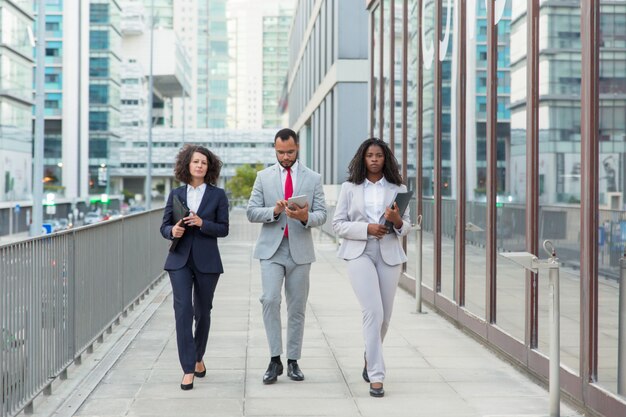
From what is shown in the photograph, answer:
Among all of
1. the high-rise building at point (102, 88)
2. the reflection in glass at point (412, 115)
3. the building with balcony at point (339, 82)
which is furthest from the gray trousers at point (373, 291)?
the high-rise building at point (102, 88)

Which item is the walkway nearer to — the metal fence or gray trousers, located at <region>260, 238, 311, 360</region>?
the metal fence

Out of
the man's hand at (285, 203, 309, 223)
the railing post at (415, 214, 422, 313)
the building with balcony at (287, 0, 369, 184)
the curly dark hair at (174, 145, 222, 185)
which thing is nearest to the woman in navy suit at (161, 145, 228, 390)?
the curly dark hair at (174, 145, 222, 185)

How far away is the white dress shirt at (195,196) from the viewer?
728cm

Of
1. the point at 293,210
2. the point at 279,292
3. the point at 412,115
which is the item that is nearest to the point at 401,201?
the point at 293,210

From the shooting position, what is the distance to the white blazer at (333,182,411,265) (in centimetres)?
679

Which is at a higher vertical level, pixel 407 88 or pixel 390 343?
pixel 407 88

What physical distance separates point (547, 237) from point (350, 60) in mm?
25204

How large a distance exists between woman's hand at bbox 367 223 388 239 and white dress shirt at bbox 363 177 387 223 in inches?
7.9

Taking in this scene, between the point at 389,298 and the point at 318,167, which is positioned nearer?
the point at 389,298

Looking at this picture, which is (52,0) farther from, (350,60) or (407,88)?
(407,88)

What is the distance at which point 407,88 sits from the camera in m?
14.6

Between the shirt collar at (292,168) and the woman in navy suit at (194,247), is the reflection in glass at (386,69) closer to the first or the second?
the shirt collar at (292,168)

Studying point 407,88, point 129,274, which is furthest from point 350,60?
point 129,274

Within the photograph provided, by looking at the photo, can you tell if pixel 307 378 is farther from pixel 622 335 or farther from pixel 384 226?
pixel 622 335
